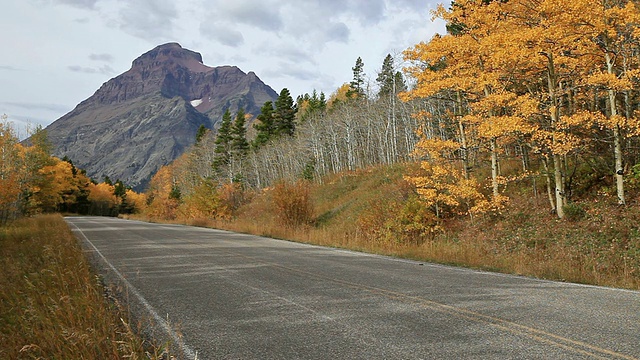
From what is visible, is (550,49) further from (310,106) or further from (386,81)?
(310,106)

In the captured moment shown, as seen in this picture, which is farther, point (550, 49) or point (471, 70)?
point (471, 70)

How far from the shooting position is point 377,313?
5.55m

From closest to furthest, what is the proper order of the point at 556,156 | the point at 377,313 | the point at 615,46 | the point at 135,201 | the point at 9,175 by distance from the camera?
the point at 377,313, the point at 615,46, the point at 556,156, the point at 9,175, the point at 135,201

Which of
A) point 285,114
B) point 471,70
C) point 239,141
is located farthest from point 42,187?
point 471,70

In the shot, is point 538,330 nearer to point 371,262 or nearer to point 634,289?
point 634,289

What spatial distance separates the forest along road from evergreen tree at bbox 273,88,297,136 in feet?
167

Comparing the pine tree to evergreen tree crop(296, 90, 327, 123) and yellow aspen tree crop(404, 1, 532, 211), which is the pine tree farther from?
yellow aspen tree crop(404, 1, 532, 211)

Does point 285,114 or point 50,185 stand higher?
point 285,114

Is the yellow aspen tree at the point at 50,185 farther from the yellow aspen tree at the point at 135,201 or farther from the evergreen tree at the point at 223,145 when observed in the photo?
A: the yellow aspen tree at the point at 135,201

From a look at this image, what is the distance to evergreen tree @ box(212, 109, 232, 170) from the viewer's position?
59344 millimetres

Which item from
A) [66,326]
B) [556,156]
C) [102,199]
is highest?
[102,199]

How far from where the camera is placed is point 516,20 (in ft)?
47.8

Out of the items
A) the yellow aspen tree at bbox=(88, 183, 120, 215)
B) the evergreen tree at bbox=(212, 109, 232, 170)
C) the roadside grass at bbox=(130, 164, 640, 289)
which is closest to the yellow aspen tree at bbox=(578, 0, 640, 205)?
the roadside grass at bbox=(130, 164, 640, 289)

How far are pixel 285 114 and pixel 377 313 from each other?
56.4m
